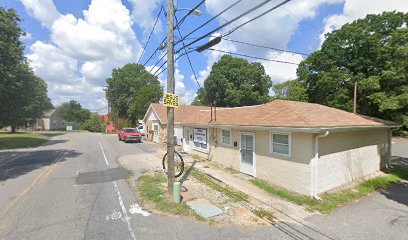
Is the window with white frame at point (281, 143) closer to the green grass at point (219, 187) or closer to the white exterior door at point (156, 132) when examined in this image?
the green grass at point (219, 187)

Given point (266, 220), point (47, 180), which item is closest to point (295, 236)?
point (266, 220)

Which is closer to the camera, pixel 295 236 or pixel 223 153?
pixel 295 236

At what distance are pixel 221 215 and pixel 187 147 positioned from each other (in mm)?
12443

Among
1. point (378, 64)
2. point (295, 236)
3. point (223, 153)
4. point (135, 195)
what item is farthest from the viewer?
point (378, 64)

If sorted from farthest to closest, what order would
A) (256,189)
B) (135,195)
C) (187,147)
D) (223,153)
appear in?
1. (187,147)
2. (223,153)
3. (256,189)
4. (135,195)

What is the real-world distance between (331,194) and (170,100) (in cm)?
688

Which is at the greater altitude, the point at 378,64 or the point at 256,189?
the point at 378,64

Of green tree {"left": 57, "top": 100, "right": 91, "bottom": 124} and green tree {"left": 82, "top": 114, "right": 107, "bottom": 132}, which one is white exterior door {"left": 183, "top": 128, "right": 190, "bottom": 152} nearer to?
green tree {"left": 82, "top": 114, "right": 107, "bottom": 132}

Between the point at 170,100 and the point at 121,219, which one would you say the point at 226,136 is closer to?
the point at 170,100

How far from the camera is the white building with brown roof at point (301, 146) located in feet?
27.5

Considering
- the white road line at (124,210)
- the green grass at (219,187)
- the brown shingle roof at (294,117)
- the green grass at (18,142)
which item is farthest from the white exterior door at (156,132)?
the white road line at (124,210)

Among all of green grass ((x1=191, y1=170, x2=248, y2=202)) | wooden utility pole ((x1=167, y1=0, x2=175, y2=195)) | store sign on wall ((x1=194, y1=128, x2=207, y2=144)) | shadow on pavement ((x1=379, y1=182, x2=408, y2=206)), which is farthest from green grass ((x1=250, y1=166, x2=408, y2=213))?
store sign on wall ((x1=194, y1=128, x2=207, y2=144))

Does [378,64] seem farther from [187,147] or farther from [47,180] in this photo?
[47,180]

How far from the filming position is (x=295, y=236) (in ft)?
18.2
